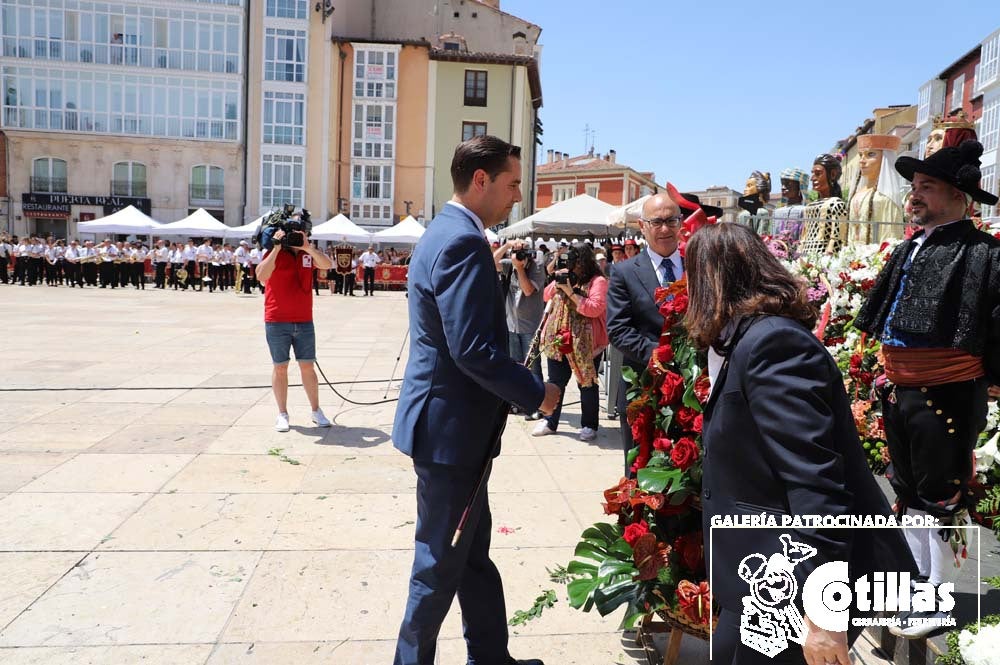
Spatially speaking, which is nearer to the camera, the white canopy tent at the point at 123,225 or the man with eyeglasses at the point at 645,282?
the man with eyeglasses at the point at 645,282

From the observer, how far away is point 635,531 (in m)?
2.90

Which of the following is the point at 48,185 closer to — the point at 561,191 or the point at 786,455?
the point at 561,191

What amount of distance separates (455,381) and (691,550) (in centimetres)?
108

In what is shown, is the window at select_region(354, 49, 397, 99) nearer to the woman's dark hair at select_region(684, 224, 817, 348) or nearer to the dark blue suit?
the dark blue suit

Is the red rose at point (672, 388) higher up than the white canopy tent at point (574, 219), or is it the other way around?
the white canopy tent at point (574, 219)

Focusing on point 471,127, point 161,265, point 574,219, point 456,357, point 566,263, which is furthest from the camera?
point 471,127

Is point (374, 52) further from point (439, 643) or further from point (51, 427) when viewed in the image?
point (439, 643)

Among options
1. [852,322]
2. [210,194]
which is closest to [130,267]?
[210,194]

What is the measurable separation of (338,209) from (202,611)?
42.1 meters

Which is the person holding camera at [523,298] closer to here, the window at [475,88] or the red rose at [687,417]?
the red rose at [687,417]

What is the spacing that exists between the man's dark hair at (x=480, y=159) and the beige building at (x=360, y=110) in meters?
41.3

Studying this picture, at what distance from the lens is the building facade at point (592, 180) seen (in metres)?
68.7

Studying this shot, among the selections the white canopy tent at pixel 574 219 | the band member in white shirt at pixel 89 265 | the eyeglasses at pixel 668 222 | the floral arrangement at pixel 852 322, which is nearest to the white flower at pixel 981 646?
the floral arrangement at pixel 852 322

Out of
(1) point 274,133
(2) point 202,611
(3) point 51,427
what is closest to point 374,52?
(1) point 274,133
